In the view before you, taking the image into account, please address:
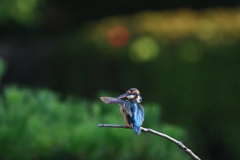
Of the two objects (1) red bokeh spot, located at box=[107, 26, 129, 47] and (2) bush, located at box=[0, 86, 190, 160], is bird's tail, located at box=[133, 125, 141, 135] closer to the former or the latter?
(2) bush, located at box=[0, 86, 190, 160]

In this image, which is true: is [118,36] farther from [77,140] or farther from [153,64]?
[77,140]

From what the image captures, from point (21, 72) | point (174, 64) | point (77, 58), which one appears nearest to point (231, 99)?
point (174, 64)

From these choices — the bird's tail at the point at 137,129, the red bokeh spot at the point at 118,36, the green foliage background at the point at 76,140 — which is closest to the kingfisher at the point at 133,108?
the bird's tail at the point at 137,129

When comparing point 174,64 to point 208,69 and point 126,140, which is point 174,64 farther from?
point 126,140

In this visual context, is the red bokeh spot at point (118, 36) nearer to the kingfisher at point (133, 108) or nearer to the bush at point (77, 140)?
the bush at point (77, 140)

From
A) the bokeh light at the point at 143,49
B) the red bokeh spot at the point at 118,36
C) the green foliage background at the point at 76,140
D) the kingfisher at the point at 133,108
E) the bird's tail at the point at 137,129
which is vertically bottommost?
the green foliage background at the point at 76,140

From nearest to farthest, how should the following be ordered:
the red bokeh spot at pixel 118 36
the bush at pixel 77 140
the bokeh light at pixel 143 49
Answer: the bush at pixel 77 140
the bokeh light at pixel 143 49
the red bokeh spot at pixel 118 36

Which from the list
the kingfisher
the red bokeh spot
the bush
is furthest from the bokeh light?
the kingfisher

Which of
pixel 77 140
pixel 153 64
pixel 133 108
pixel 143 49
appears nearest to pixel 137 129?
pixel 133 108
